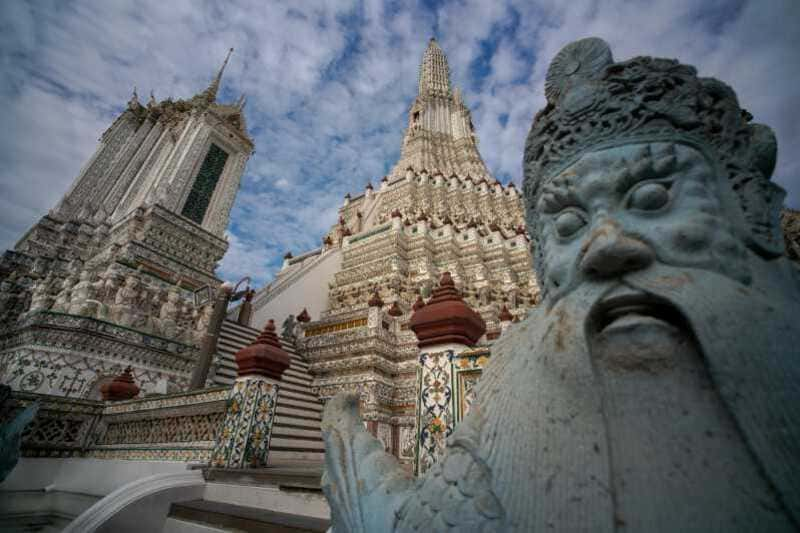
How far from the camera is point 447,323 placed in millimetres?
2627

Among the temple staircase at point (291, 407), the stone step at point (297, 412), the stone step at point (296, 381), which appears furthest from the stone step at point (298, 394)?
the stone step at point (297, 412)

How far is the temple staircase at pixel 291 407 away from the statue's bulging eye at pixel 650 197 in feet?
17.6

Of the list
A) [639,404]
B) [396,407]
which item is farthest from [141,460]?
[639,404]

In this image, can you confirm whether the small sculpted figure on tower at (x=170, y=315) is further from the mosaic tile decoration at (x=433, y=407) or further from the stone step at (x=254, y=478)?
the mosaic tile decoration at (x=433, y=407)

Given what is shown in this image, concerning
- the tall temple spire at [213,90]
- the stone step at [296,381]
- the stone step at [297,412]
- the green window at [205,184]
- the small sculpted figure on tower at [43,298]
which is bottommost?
the stone step at [297,412]

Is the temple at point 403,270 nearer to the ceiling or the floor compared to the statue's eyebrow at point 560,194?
nearer to the ceiling

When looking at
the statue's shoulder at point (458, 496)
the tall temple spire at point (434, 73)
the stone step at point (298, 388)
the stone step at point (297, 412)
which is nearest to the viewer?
the statue's shoulder at point (458, 496)

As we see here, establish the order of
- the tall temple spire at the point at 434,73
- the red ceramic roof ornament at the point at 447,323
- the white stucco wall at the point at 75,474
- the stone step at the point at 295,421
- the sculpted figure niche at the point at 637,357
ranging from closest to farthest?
the sculpted figure niche at the point at 637,357 < the red ceramic roof ornament at the point at 447,323 < the white stucco wall at the point at 75,474 < the stone step at the point at 295,421 < the tall temple spire at the point at 434,73

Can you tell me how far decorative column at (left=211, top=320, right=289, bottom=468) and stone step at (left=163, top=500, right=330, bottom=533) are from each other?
64cm

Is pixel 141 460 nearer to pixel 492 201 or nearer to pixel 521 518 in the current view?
pixel 521 518

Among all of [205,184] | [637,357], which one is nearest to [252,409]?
[637,357]

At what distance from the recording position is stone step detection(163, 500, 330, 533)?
7.18ft

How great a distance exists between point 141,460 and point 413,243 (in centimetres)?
1166

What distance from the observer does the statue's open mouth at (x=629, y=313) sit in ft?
2.66
